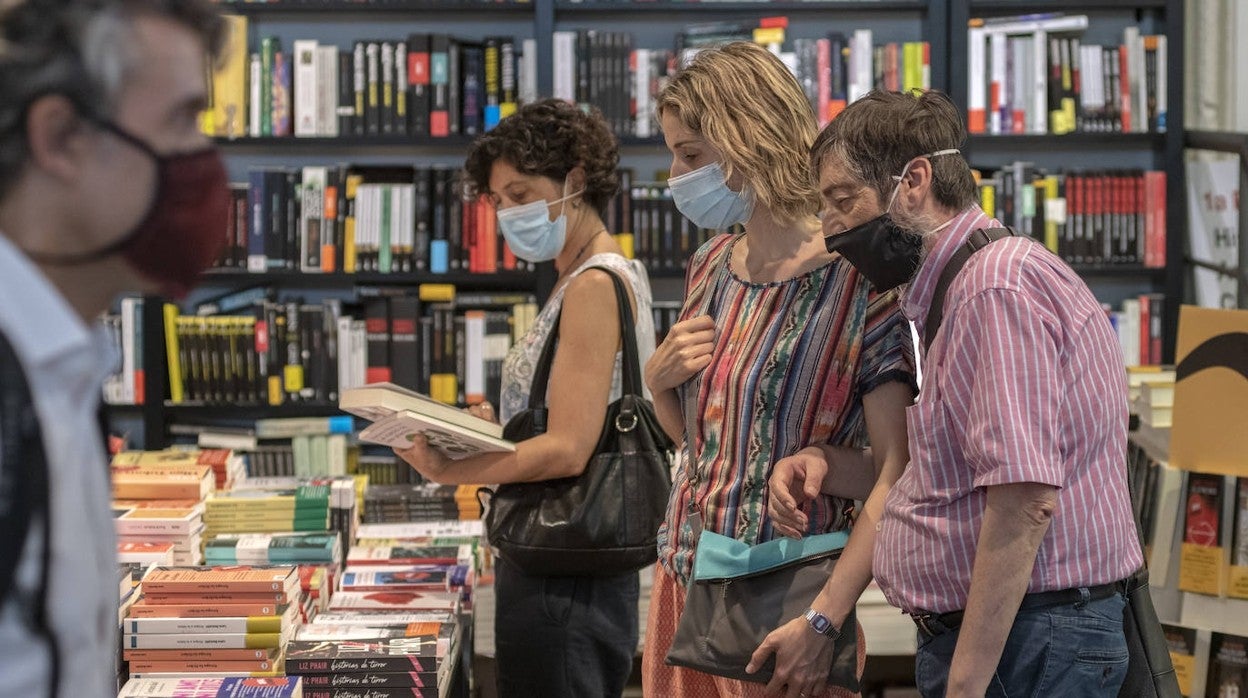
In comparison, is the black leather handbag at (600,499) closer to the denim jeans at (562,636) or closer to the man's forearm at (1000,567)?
the denim jeans at (562,636)

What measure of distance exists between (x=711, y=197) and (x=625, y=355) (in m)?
0.39

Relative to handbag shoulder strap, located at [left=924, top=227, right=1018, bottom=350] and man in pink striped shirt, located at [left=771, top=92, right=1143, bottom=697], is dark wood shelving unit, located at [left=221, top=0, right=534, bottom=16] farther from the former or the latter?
handbag shoulder strap, located at [left=924, top=227, right=1018, bottom=350]

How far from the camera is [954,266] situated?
146 cm

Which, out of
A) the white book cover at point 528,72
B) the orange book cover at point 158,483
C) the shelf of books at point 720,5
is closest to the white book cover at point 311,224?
the white book cover at point 528,72

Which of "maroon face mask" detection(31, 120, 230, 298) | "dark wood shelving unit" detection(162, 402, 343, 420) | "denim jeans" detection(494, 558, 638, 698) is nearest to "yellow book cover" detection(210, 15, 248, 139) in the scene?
"dark wood shelving unit" detection(162, 402, 343, 420)

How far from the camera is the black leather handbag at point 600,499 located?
2090 millimetres

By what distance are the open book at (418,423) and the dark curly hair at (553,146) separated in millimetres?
463

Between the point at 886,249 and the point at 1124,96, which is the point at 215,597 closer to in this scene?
the point at 886,249

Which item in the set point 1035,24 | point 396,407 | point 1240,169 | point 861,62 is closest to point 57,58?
point 396,407

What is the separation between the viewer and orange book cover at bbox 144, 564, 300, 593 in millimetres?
2146

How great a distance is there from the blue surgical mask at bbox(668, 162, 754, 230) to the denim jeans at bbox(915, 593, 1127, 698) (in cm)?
64

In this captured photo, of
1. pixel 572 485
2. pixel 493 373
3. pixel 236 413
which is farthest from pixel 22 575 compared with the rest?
pixel 236 413

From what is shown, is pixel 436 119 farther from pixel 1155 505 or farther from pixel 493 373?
pixel 1155 505

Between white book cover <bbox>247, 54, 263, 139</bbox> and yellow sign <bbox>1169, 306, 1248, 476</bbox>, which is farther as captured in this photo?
white book cover <bbox>247, 54, 263, 139</bbox>
